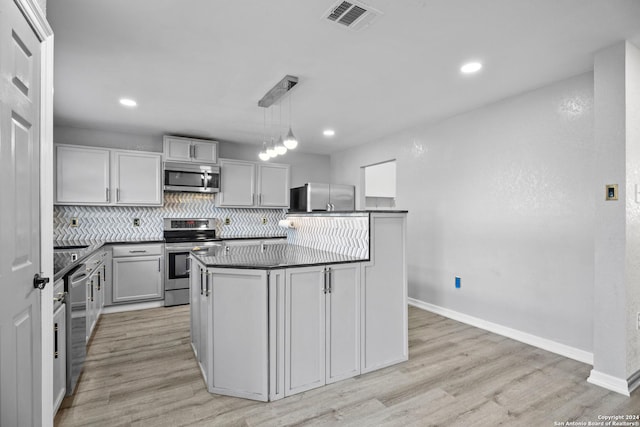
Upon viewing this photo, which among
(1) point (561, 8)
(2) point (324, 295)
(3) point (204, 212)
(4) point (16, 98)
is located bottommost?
(2) point (324, 295)

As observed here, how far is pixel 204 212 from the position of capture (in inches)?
213

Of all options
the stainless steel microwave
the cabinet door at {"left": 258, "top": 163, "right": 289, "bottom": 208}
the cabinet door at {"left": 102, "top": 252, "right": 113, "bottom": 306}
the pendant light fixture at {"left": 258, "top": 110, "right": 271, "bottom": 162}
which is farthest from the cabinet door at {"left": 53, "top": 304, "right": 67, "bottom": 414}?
the cabinet door at {"left": 258, "top": 163, "right": 289, "bottom": 208}

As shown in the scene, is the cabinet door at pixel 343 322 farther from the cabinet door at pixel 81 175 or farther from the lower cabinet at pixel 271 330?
the cabinet door at pixel 81 175

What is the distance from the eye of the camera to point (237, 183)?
5363mm

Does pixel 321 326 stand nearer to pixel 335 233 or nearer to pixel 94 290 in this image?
pixel 335 233

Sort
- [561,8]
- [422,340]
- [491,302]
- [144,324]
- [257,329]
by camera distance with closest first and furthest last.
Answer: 1. [561,8]
2. [257,329]
3. [422,340]
4. [491,302]
5. [144,324]

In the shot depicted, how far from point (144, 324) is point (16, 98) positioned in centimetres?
326

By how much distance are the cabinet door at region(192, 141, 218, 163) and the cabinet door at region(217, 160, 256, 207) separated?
164 mm

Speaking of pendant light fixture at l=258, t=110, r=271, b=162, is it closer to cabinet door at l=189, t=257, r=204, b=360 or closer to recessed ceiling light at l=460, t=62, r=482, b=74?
cabinet door at l=189, t=257, r=204, b=360

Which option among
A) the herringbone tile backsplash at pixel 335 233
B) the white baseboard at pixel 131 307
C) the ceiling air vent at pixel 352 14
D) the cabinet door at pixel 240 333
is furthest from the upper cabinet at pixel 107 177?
the ceiling air vent at pixel 352 14

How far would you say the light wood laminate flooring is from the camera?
2.00 metres

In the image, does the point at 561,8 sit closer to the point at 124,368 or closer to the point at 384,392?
the point at 384,392

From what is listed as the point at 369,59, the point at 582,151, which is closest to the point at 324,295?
the point at 369,59

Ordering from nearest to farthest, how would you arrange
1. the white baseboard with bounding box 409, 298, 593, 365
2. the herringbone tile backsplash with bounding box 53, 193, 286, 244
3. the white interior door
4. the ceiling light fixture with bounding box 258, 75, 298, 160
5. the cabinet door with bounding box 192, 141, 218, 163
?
the white interior door
the white baseboard with bounding box 409, 298, 593, 365
the ceiling light fixture with bounding box 258, 75, 298, 160
the herringbone tile backsplash with bounding box 53, 193, 286, 244
the cabinet door with bounding box 192, 141, 218, 163
